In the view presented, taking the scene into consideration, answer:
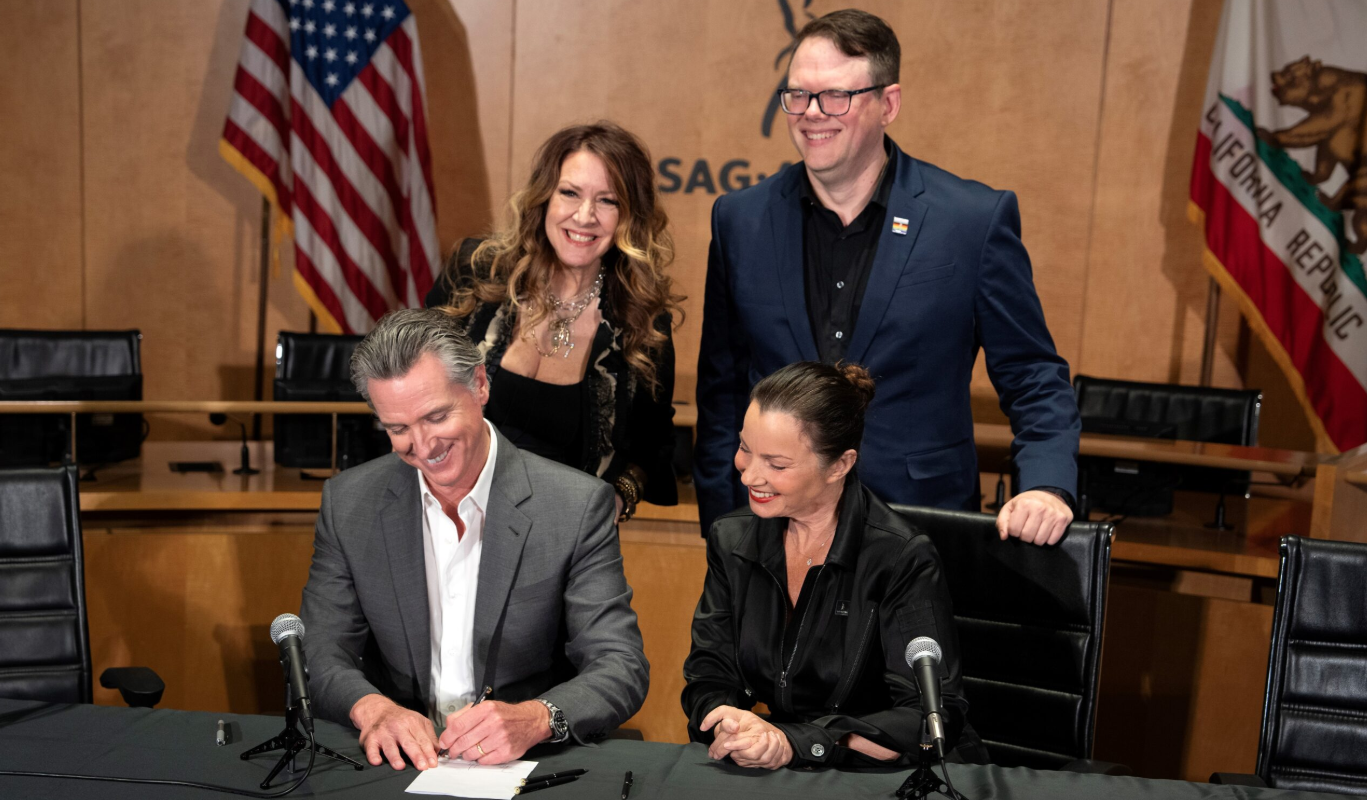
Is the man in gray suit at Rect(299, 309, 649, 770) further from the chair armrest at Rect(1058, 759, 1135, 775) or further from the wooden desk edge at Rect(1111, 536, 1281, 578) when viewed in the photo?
the wooden desk edge at Rect(1111, 536, 1281, 578)

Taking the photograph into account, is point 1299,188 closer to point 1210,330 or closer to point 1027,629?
point 1210,330

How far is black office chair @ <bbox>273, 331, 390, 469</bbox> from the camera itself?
→ 3717mm

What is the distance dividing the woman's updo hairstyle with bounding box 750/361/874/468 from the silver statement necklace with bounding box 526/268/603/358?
0.76 metres

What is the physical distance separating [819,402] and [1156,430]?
7.46 feet

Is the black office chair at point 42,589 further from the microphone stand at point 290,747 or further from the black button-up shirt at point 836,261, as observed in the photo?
the black button-up shirt at point 836,261

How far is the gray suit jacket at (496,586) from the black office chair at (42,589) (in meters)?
0.64

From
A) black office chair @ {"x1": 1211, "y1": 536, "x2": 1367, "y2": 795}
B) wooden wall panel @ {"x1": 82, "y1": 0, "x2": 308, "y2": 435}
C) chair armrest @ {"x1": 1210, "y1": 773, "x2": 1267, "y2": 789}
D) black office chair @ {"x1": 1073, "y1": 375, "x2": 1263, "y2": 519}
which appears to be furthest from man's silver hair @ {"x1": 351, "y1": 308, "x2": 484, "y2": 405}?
wooden wall panel @ {"x1": 82, "y1": 0, "x2": 308, "y2": 435}

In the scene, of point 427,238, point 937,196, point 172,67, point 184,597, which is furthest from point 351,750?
point 172,67

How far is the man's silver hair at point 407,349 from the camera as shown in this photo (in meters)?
1.79

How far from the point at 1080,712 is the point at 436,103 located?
4635mm

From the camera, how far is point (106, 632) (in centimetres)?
318

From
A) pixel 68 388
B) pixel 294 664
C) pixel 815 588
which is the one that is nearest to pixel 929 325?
pixel 815 588

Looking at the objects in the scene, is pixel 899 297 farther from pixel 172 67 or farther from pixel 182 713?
pixel 172 67

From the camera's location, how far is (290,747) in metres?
1.53
